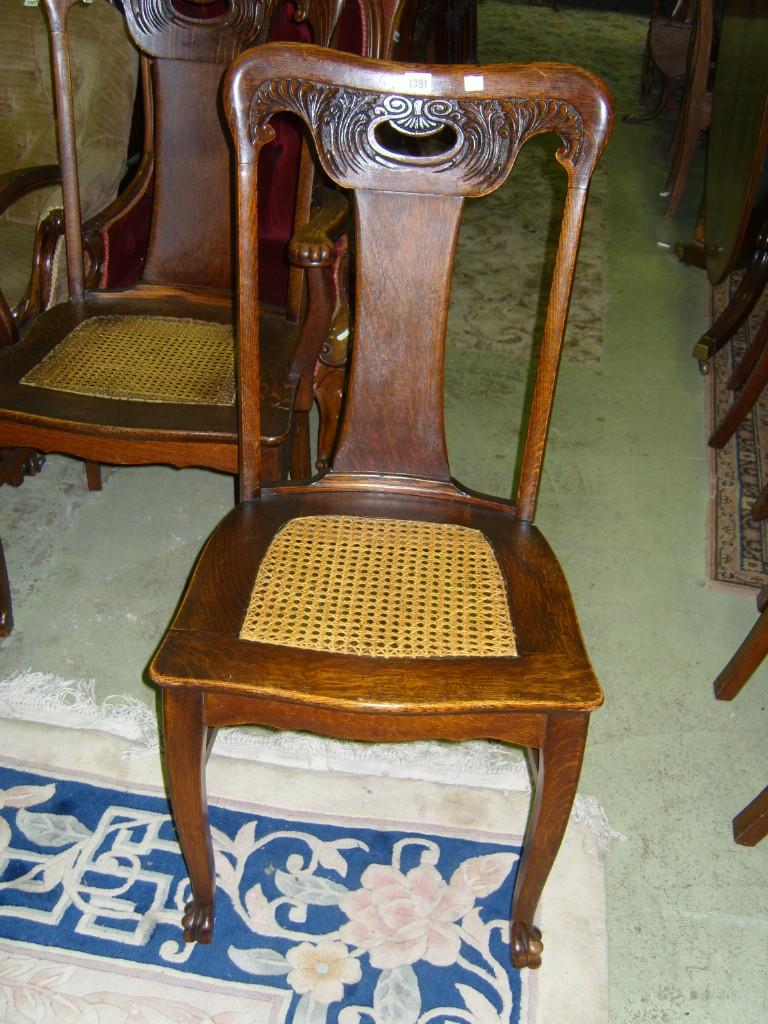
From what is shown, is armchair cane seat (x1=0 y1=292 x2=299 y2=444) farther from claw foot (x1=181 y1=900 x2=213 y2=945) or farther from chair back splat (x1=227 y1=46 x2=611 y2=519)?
claw foot (x1=181 y1=900 x2=213 y2=945)

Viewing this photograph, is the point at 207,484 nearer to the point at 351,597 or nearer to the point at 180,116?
the point at 180,116

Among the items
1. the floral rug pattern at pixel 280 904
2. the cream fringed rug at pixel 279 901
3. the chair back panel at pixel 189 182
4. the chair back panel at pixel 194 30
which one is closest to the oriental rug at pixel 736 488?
the cream fringed rug at pixel 279 901

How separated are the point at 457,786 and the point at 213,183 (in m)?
1.18

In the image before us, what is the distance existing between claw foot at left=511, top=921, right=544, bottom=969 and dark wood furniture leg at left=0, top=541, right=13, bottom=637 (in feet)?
3.39

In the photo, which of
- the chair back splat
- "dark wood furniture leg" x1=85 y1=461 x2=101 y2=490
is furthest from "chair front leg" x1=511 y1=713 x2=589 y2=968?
"dark wood furniture leg" x1=85 y1=461 x2=101 y2=490

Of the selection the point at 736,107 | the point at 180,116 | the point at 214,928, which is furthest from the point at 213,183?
the point at 736,107

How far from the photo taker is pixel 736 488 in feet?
7.29

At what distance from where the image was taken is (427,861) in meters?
1.40

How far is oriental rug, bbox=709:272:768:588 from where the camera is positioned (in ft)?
6.51

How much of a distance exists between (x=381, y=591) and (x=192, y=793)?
33cm

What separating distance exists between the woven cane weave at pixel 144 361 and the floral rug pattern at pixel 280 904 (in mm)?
630

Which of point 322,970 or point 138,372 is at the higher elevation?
point 138,372

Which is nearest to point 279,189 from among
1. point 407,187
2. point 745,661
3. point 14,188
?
point 14,188

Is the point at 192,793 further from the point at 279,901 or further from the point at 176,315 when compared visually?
the point at 176,315
